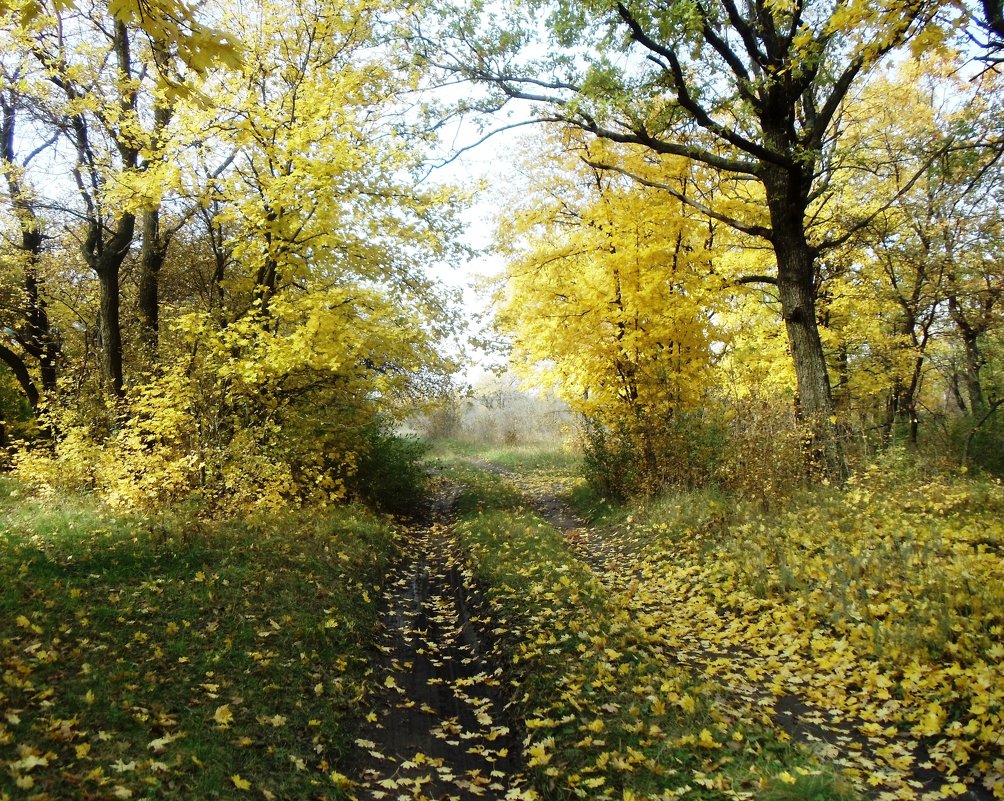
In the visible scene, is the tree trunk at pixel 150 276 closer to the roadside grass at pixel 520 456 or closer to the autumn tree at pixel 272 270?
the autumn tree at pixel 272 270

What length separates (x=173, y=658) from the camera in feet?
16.3

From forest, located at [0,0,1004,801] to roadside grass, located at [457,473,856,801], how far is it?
3cm

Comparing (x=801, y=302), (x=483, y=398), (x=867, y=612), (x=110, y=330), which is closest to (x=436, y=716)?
(x=867, y=612)

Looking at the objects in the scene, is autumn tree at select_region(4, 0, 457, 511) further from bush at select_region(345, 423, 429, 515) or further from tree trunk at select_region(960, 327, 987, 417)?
tree trunk at select_region(960, 327, 987, 417)

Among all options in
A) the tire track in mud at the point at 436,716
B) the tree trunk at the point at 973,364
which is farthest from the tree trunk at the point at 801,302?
the tree trunk at the point at 973,364

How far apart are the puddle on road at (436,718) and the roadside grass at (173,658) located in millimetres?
273

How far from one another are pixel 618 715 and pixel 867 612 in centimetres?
262

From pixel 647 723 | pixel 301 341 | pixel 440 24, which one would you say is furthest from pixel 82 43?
pixel 647 723

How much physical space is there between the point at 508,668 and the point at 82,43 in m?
12.9

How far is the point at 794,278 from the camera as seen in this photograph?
9.27 metres

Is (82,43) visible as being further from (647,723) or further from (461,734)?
(647,723)

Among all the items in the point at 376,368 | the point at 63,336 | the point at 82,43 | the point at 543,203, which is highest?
the point at 82,43

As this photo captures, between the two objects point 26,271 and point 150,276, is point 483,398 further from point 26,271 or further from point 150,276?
point 26,271

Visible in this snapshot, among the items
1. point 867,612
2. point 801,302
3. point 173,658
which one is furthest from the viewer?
point 801,302
